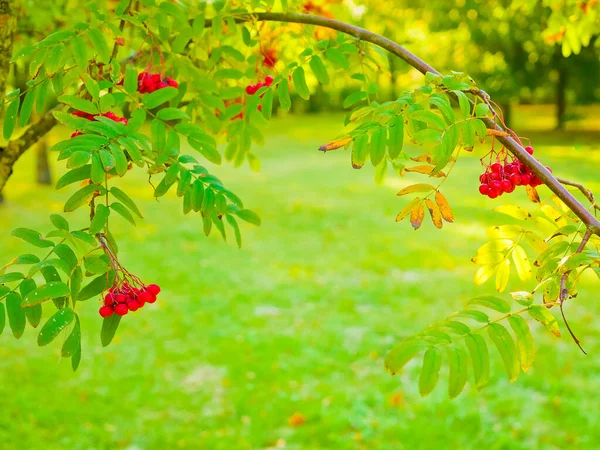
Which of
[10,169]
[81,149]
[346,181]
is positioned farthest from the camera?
[346,181]

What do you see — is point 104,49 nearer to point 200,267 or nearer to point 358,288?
point 358,288

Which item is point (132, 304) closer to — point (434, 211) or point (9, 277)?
point (9, 277)

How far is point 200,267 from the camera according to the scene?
711 cm

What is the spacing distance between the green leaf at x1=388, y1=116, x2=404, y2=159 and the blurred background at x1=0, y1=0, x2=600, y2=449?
0.72 metres

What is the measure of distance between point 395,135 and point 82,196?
791 mm

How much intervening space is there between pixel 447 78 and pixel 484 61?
1923cm

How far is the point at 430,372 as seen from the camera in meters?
1.48

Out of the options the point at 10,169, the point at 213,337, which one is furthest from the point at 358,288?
the point at 10,169

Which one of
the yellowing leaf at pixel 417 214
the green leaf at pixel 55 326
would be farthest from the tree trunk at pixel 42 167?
the yellowing leaf at pixel 417 214

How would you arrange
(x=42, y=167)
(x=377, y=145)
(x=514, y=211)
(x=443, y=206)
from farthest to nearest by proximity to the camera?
1. (x=42, y=167)
2. (x=514, y=211)
3. (x=443, y=206)
4. (x=377, y=145)

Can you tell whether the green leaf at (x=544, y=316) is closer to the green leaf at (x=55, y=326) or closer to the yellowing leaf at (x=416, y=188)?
the yellowing leaf at (x=416, y=188)

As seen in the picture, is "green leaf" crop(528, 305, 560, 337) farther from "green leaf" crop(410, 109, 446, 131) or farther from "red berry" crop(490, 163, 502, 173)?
"green leaf" crop(410, 109, 446, 131)

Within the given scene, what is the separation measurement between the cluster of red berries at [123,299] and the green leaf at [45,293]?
0.47 ft

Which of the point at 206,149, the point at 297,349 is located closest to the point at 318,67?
the point at 206,149
